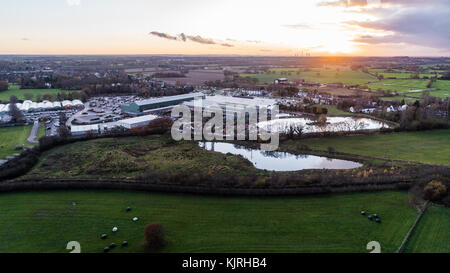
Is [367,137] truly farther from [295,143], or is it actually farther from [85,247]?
[85,247]

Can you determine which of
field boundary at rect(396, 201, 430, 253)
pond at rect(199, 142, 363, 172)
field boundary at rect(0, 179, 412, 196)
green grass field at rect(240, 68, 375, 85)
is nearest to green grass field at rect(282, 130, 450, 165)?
pond at rect(199, 142, 363, 172)

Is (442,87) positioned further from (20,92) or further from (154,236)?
(20,92)

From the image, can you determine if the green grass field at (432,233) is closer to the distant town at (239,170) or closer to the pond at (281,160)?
the distant town at (239,170)

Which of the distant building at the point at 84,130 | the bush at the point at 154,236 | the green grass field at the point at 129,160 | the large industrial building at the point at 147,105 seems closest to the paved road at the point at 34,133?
the distant building at the point at 84,130

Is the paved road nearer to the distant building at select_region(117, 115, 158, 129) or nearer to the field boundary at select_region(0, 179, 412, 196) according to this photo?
the distant building at select_region(117, 115, 158, 129)

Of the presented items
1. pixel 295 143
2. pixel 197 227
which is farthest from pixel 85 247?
pixel 295 143
